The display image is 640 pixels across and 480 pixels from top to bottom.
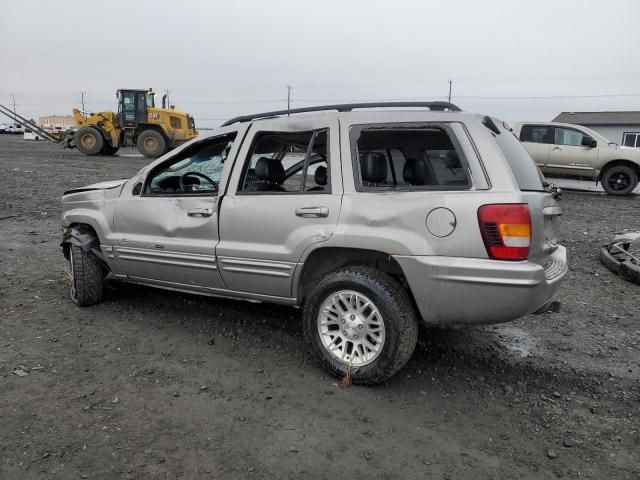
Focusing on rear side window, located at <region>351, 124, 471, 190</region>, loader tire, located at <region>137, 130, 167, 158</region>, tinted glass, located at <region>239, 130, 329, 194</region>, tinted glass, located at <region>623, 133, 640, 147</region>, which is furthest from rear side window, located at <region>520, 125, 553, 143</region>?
tinted glass, located at <region>623, 133, 640, 147</region>

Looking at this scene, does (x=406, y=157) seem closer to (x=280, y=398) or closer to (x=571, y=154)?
(x=280, y=398)

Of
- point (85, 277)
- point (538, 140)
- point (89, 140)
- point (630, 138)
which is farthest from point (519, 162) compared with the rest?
point (630, 138)

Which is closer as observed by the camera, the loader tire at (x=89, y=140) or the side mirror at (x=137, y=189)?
the side mirror at (x=137, y=189)

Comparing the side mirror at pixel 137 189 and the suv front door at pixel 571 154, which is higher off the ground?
the suv front door at pixel 571 154

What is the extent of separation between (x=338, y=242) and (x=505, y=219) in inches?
40.0

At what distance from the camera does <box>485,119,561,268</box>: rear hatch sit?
9.79 feet

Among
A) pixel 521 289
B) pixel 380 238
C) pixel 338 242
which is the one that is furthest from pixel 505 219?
pixel 338 242

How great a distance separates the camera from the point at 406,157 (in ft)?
11.9

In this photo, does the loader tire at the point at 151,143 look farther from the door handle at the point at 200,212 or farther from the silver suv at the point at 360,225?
the door handle at the point at 200,212

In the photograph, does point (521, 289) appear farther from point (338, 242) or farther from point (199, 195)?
point (199, 195)

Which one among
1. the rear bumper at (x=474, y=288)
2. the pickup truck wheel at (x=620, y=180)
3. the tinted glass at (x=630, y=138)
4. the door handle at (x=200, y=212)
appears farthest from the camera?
the tinted glass at (x=630, y=138)

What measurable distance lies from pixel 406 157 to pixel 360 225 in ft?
2.40

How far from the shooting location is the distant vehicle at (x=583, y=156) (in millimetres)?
13523

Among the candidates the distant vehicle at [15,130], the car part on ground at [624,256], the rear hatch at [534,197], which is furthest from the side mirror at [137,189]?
the distant vehicle at [15,130]
